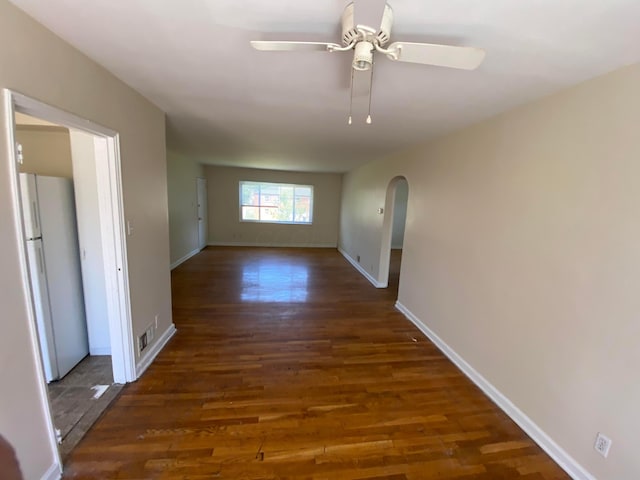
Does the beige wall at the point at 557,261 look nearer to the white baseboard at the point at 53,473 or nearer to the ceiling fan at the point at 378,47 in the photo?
the ceiling fan at the point at 378,47

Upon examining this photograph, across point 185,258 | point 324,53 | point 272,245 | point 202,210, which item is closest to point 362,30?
point 324,53

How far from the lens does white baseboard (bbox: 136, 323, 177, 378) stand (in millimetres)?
2258

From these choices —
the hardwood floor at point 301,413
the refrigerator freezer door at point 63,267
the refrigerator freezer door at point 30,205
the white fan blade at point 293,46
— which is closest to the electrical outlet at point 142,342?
the hardwood floor at point 301,413

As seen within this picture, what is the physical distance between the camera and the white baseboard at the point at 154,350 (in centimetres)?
226

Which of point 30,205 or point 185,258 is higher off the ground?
point 30,205

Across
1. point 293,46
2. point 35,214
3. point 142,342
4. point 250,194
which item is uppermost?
point 293,46

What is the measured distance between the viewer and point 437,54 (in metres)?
1.09

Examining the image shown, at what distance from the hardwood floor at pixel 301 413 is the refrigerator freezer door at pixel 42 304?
2.05 ft

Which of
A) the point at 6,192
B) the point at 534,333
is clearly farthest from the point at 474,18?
the point at 6,192

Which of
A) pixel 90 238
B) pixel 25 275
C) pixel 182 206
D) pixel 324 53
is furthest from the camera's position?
pixel 182 206

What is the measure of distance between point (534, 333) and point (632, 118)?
4.49 feet

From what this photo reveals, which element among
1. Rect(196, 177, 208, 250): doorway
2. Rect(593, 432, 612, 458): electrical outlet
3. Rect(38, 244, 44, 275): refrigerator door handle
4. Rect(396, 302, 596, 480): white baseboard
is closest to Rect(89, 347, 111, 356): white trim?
Rect(38, 244, 44, 275): refrigerator door handle

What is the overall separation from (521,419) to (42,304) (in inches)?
142

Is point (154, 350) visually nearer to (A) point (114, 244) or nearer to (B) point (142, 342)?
(B) point (142, 342)
